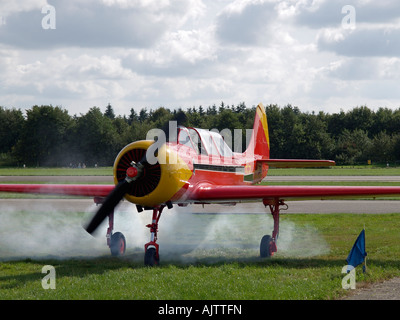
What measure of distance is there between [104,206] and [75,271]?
4.60 feet

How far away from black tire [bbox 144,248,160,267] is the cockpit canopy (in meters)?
2.71

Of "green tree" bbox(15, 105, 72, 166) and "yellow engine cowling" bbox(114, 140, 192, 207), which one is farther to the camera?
"green tree" bbox(15, 105, 72, 166)

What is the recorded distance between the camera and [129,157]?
10711mm

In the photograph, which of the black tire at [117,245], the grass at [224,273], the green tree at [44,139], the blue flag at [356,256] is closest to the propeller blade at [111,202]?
the grass at [224,273]

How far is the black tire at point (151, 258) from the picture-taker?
10500 millimetres

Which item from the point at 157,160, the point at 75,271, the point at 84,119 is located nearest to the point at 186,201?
the point at 157,160

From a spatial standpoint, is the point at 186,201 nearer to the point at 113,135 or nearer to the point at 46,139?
the point at 113,135

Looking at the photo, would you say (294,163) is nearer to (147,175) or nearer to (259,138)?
(259,138)

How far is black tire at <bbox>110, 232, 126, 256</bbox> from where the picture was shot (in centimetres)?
1217

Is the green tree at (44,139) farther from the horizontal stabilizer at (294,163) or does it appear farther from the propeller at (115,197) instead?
the propeller at (115,197)

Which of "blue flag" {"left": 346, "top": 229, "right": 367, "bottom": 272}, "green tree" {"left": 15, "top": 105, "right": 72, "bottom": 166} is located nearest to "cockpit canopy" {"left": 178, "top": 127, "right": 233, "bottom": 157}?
"blue flag" {"left": 346, "top": 229, "right": 367, "bottom": 272}

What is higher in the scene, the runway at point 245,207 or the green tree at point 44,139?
the green tree at point 44,139

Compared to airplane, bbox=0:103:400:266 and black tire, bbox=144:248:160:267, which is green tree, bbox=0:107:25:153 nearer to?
airplane, bbox=0:103:400:266

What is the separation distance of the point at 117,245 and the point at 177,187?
2369 mm
